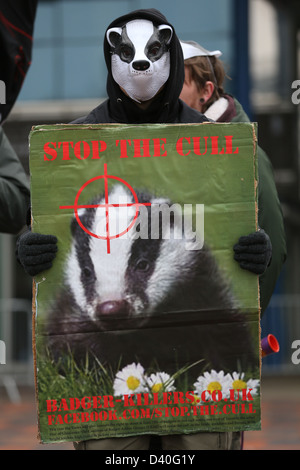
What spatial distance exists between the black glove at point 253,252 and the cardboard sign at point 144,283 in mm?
28

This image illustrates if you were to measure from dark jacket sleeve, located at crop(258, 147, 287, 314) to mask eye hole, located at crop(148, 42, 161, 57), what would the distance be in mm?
569

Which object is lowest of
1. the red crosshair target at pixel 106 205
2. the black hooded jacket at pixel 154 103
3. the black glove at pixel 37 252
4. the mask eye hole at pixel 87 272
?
the mask eye hole at pixel 87 272

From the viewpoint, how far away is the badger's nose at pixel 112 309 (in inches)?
107

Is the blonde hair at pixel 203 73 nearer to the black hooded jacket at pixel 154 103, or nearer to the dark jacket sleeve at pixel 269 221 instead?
the dark jacket sleeve at pixel 269 221

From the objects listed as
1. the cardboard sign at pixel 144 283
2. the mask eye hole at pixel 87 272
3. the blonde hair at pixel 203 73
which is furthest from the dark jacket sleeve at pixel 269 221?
the mask eye hole at pixel 87 272

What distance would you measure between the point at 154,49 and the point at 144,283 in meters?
0.78

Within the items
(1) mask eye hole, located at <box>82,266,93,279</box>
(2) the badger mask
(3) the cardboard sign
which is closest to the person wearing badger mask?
(2) the badger mask

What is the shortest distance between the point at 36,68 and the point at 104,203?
10771mm

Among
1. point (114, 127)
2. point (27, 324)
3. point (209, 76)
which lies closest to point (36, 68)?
point (27, 324)

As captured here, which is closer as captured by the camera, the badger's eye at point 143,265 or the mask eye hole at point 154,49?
the badger's eye at point 143,265

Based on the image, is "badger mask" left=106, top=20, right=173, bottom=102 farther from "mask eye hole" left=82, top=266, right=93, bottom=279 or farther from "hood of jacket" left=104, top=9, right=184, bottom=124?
"mask eye hole" left=82, top=266, right=93, bottom=279

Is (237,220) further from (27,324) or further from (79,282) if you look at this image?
(27,324)

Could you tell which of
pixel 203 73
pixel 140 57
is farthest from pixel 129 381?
pixel 203 73

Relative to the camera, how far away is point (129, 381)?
2725 millimetres
